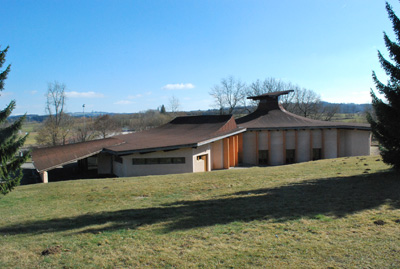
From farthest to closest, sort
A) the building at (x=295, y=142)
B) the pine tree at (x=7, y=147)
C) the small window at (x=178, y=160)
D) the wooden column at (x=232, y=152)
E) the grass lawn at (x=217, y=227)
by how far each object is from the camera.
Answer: the building at (x=295, y=142) < the wooden column at (x=232, y=152) < the small window at (x=178, y=160) < the pine tree at (x=7, y=147) < the grass lawn at (x=217, y=227)

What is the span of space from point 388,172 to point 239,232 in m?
8.99

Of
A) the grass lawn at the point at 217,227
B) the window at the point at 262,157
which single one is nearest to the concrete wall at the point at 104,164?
the grass lawn at the point at 217,227

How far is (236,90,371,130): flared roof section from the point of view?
30.1 meters

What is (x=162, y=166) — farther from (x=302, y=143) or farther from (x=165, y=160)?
(x=302, y=143)

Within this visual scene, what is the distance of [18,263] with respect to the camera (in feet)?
15.9

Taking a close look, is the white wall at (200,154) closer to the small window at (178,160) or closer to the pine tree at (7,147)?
the small window at (178,160)

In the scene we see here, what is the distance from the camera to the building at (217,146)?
822 inches

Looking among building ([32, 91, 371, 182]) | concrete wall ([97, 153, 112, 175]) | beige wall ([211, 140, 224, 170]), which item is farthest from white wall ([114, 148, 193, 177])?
beige wall ([211, 140, 224, 170])

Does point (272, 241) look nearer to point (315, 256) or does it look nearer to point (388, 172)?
point (315, 256)

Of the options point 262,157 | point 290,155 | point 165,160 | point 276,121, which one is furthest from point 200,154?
point 276,121

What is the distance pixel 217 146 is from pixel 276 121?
414 inches

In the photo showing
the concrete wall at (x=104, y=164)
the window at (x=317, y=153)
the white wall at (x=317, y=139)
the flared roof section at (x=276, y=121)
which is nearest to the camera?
the concrete wall at (x=104, y=164)

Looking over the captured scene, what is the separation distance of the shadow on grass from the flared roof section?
20826mm

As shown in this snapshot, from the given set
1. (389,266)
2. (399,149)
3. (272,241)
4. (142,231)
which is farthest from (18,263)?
(399,149)
